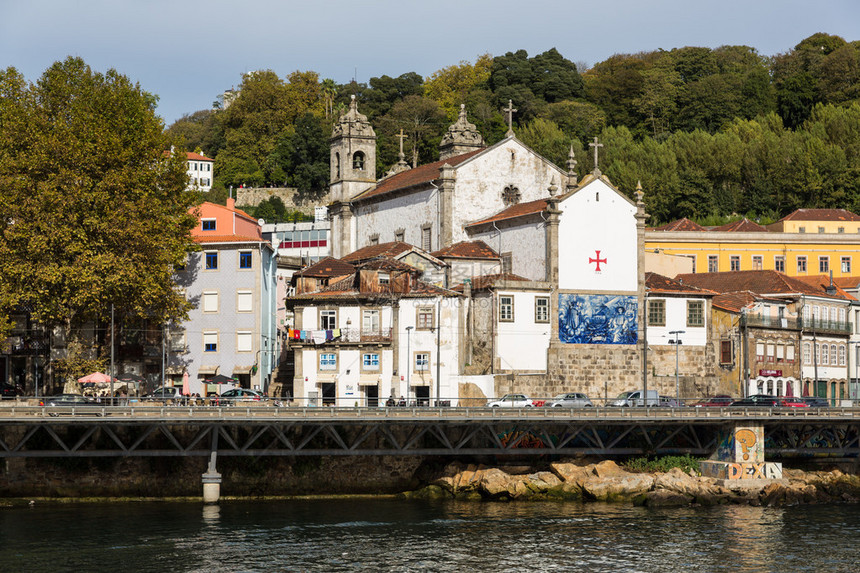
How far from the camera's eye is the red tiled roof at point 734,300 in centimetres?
8912

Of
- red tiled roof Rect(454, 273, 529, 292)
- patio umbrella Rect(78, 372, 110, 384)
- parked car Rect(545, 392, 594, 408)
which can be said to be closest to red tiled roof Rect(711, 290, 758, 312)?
red tiled roof Rect(454, 273, 529, 292)

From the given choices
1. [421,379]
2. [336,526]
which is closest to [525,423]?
[336,526]

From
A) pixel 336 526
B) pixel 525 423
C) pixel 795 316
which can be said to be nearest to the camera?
pixel 336 526

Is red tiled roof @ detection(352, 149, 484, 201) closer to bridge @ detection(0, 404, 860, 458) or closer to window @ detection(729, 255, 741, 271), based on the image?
window @ detection(729, 255, 741, 271)

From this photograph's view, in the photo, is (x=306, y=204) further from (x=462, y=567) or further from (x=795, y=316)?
(x=462, y=567)

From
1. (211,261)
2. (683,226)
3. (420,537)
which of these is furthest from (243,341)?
(683,226)

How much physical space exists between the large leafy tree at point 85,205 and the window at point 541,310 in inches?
892

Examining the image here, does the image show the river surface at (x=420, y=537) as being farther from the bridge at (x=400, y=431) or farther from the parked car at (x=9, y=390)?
the parked car at (x=9, y=390)

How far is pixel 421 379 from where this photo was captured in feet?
256

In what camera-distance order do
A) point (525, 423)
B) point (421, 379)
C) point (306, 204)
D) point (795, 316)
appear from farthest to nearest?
point (306, 204) < point (795, 316) < point (421, 379) < point (525, 423)

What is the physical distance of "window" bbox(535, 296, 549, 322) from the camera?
81500 millimetres

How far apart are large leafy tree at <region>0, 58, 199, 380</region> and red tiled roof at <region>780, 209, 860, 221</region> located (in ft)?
208

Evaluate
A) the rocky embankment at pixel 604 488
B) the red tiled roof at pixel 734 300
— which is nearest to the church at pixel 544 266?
the red tiled roof at pixel 734 300

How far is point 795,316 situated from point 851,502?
1224 inches
